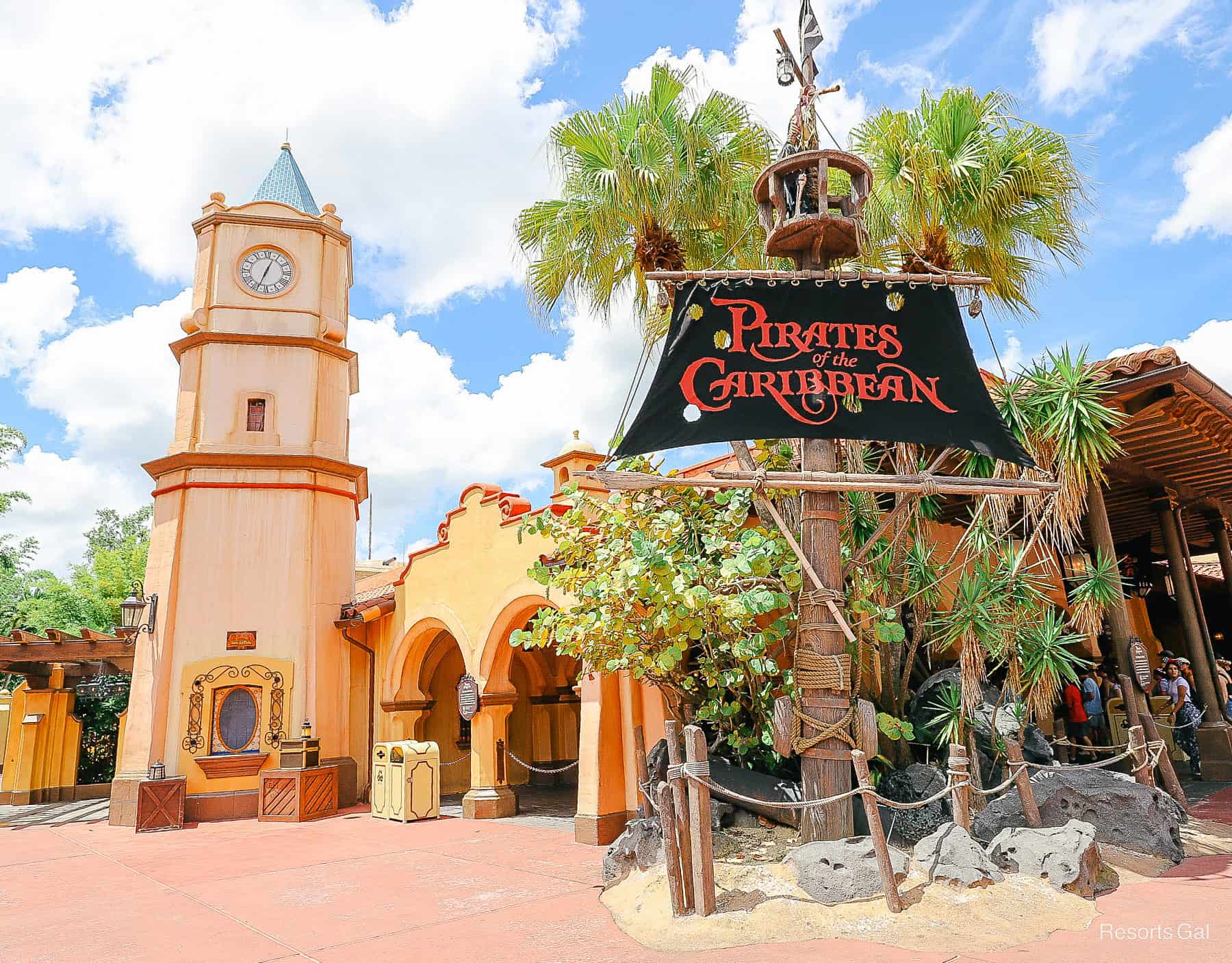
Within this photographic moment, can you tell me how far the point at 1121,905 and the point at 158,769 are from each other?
530 inches

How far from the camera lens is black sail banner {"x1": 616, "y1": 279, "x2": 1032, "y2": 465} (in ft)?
24.9

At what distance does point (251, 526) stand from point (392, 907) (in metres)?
9.68

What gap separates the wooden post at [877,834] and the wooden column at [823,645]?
1.22 m

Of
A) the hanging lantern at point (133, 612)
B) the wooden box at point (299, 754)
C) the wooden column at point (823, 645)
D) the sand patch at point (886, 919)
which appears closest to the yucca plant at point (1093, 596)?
the wooden column at point (823, 645)

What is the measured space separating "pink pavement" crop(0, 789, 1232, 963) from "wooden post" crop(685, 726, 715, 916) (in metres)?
0.56

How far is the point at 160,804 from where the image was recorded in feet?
43.6

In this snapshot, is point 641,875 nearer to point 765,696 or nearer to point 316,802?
point 765,696

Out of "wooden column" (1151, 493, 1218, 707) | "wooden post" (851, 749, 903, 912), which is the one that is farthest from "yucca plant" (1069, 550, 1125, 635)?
"wooden column" (1151, 493, 1218, 707)

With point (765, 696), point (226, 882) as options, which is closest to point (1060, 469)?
point (765, 696)

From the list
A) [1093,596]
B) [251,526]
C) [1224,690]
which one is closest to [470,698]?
[251,526]

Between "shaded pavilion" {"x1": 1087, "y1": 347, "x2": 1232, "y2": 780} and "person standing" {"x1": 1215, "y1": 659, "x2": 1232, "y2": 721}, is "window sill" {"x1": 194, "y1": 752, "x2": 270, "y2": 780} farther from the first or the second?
"person standing" {"x1": 1215, "y1": 659, "x2": 1232, "y2": 721}

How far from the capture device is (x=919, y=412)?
7.77 meters

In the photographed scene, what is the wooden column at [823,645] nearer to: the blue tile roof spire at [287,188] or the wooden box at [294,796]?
the wooden box at [294,796]

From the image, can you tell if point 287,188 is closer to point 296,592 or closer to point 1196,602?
point 296,592
